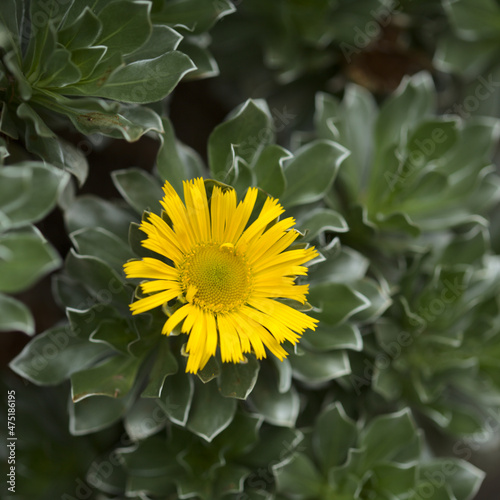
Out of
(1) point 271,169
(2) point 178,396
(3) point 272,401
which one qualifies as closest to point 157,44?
(1) point 271,169

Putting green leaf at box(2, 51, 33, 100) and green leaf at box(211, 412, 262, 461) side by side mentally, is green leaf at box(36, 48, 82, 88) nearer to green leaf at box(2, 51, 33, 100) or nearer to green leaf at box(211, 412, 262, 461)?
green leaf at box(2, 51, 33, 100)

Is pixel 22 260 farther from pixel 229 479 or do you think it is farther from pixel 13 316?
pixel 229 479

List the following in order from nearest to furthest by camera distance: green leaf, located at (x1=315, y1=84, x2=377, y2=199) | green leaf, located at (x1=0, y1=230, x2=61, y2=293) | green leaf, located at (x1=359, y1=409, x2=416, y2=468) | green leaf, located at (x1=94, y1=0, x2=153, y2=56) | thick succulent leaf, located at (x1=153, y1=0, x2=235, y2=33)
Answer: green leaf, located at (x1=0, y1=230, x2=61, y2=293)
green leaf, located at (x1=94, y1=0, x2=153, y2=56)
thick succulent leaf, located at (x1=153, y1=0, x2=235, y2=33)
green leaf, located at (x1=359, y1=409, x2=416, y2=468)
green leaf, located at (x1=315, y1=84, x2=377, y2=199)

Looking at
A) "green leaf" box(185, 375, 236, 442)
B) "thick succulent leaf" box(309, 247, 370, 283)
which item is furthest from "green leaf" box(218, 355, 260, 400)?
"thick succulent leaf" box(309, 247, 370, 283)

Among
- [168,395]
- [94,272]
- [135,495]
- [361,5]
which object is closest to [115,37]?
[94,272]

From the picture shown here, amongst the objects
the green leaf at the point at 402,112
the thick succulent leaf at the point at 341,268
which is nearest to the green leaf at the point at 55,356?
the thick succulent leaf at the point at 341,268

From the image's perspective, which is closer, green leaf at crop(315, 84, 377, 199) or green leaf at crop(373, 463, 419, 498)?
green leaf at crop(373, 463, 419, 498)

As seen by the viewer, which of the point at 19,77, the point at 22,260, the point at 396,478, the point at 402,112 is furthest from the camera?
the point at 402,112
